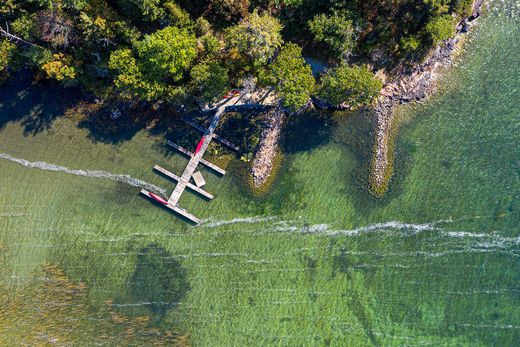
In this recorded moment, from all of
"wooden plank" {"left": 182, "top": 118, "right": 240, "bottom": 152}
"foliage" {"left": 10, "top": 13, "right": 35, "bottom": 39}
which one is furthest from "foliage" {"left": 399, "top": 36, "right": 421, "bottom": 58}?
"foliage" {"left": 10, "top": 13, "right": 35, "bottom": 39}

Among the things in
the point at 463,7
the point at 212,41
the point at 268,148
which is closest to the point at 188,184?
the point at 268,148

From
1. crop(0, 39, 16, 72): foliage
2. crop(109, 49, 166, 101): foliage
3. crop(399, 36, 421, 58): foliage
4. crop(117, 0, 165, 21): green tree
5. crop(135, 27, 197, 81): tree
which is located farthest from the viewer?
crop(399, 36, 421, 58): foliage

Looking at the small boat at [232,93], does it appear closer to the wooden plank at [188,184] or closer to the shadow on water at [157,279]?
the wooden plank at [188,184]

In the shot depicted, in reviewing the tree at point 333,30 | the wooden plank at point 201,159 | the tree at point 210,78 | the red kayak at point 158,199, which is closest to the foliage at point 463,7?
the tree at point 333,30

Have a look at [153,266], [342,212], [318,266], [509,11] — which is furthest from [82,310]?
[509,11]

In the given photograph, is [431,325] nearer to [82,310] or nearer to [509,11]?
[509,11]

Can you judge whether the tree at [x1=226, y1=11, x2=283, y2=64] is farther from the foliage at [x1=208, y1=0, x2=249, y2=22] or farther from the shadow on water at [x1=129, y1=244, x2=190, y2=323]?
the shadow on water at [x1=129, y1=244, x2=190, y2=323]

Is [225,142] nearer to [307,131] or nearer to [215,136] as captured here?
[215,136]
